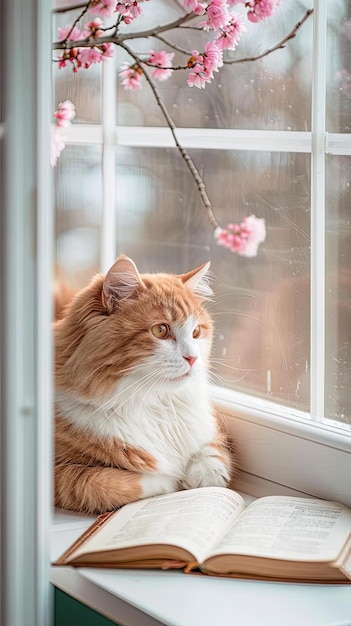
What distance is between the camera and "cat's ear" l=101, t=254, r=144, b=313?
1.36 meters

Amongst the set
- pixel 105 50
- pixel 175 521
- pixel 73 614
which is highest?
pixel 105 50

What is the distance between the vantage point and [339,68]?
4.63 feet

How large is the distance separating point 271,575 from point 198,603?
113mm

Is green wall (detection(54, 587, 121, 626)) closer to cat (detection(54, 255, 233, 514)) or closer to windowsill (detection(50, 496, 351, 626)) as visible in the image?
windowsill (detection(50, 496, 351, 626))

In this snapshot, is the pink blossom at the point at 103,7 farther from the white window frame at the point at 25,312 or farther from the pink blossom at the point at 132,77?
the white window frame at the point at 25,312

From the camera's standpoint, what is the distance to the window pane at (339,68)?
1.39 m

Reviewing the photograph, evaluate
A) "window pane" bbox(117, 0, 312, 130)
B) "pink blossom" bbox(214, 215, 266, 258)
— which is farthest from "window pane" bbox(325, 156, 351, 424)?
"pink blossom" bbox(214, 215, 266, 258)

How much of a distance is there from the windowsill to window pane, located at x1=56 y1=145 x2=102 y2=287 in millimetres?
902

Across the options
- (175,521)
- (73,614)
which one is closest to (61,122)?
(175,521)

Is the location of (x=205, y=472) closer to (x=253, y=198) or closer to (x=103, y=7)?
(x=253, y=198)

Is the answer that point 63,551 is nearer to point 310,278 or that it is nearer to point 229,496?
point 229,496

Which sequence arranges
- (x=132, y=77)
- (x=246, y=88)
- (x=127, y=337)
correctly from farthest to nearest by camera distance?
1. (x=132, y=77)
2. (x=246, y=88)
3. (x=127, y=337)

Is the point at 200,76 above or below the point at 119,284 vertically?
above

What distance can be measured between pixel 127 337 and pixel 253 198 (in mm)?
496
